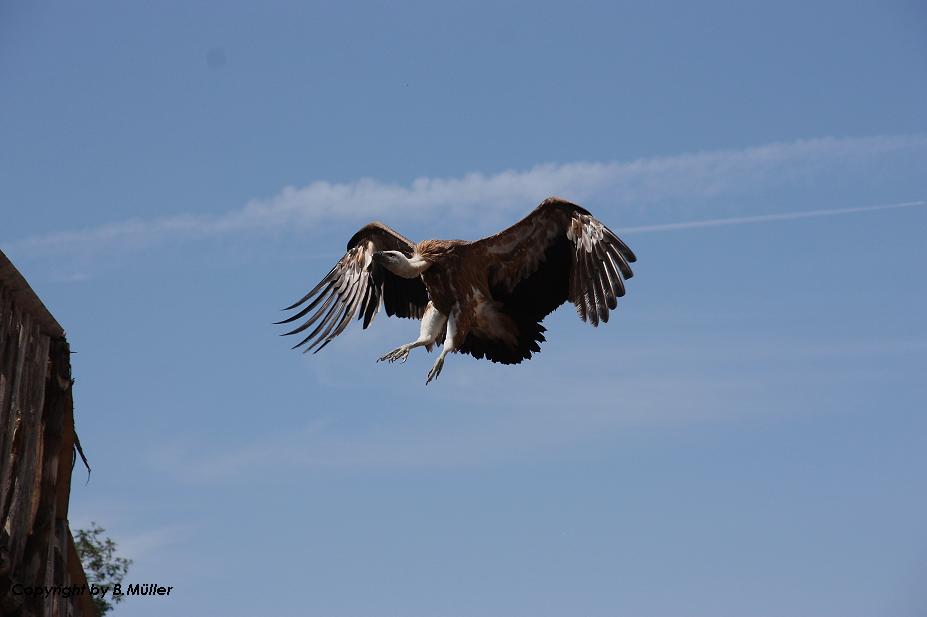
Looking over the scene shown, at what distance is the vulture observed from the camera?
1093 centimetres

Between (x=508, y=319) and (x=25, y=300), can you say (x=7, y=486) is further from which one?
(x=508, y=319)

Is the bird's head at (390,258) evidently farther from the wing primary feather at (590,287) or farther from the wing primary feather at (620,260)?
the wing primary feather at (620,260)

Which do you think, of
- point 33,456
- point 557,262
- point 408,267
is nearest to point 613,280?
point 557,262

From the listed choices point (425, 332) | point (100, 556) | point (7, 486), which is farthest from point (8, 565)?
point (100, 556)

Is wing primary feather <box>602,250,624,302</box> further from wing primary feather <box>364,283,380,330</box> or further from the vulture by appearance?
wing primary feather <box>364,283,380,330</box>

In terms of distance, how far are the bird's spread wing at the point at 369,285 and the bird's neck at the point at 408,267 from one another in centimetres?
57

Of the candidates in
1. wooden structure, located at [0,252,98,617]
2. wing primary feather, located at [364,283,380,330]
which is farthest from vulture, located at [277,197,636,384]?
wooden structure, located at [0,252,98,617]

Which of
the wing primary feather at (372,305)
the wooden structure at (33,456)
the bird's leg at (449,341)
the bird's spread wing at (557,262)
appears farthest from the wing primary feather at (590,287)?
the wooden structure at (33,456)

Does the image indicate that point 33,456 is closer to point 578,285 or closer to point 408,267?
point 408,267

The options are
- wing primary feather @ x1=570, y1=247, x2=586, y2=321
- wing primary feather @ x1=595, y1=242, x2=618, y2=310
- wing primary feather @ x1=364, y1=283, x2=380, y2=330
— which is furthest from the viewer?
wing primary feather @ x1=364, y1=283, x2=380, y2=330

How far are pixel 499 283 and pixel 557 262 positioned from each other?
0.64 meters

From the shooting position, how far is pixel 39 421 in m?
7.38

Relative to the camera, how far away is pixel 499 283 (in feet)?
38.3

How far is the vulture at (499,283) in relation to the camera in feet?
35.9
